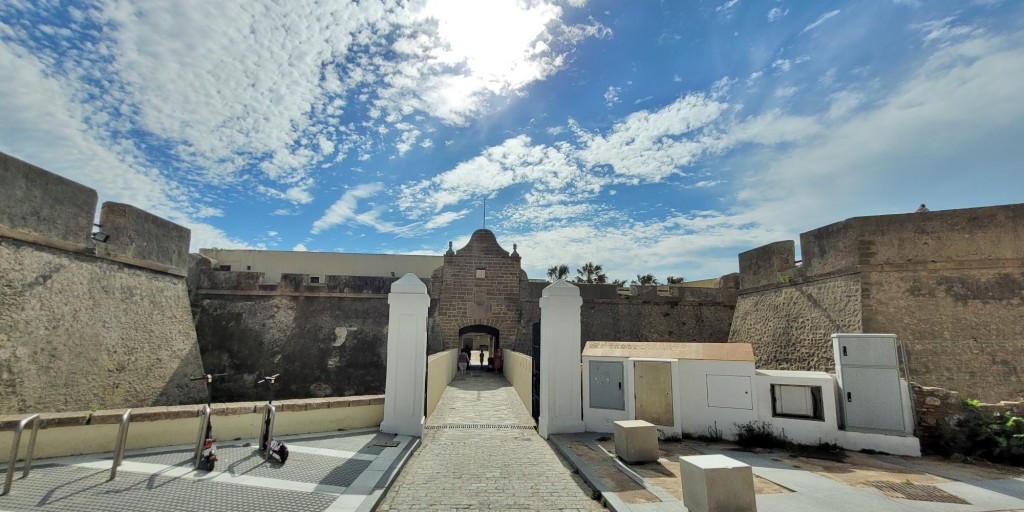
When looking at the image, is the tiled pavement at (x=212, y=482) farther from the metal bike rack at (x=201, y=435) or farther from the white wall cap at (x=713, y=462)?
the white wall cap at (x=713, y=462)

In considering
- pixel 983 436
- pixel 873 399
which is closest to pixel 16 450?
pixel 873 399

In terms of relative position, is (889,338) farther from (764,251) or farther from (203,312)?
(203,312)

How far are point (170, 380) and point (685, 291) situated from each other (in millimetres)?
18737

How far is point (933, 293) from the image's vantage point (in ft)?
35.7

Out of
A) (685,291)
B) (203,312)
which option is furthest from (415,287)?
(685,291)

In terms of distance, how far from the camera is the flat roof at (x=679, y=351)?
8.11 m

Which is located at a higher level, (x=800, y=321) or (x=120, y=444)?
(x=800, y=321)

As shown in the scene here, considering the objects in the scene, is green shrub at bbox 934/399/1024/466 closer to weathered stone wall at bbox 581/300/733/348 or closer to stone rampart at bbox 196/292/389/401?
weathered stone wall at bbox 581/300/733/348

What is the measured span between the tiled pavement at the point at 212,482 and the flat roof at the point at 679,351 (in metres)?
4.32

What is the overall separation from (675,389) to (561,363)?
6.79 ft

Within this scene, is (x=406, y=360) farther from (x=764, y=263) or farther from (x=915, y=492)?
(x=764, y=263)

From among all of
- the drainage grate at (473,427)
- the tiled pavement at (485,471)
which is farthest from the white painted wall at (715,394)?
the drainage grate at (473,427)

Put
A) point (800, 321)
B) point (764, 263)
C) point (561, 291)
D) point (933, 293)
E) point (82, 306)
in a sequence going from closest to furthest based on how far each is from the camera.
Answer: point (561, 291) < point (82, 306) < point (933, 293) < point (800, 321) < point (764, 263)

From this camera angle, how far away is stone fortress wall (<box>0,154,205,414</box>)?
319 inches
